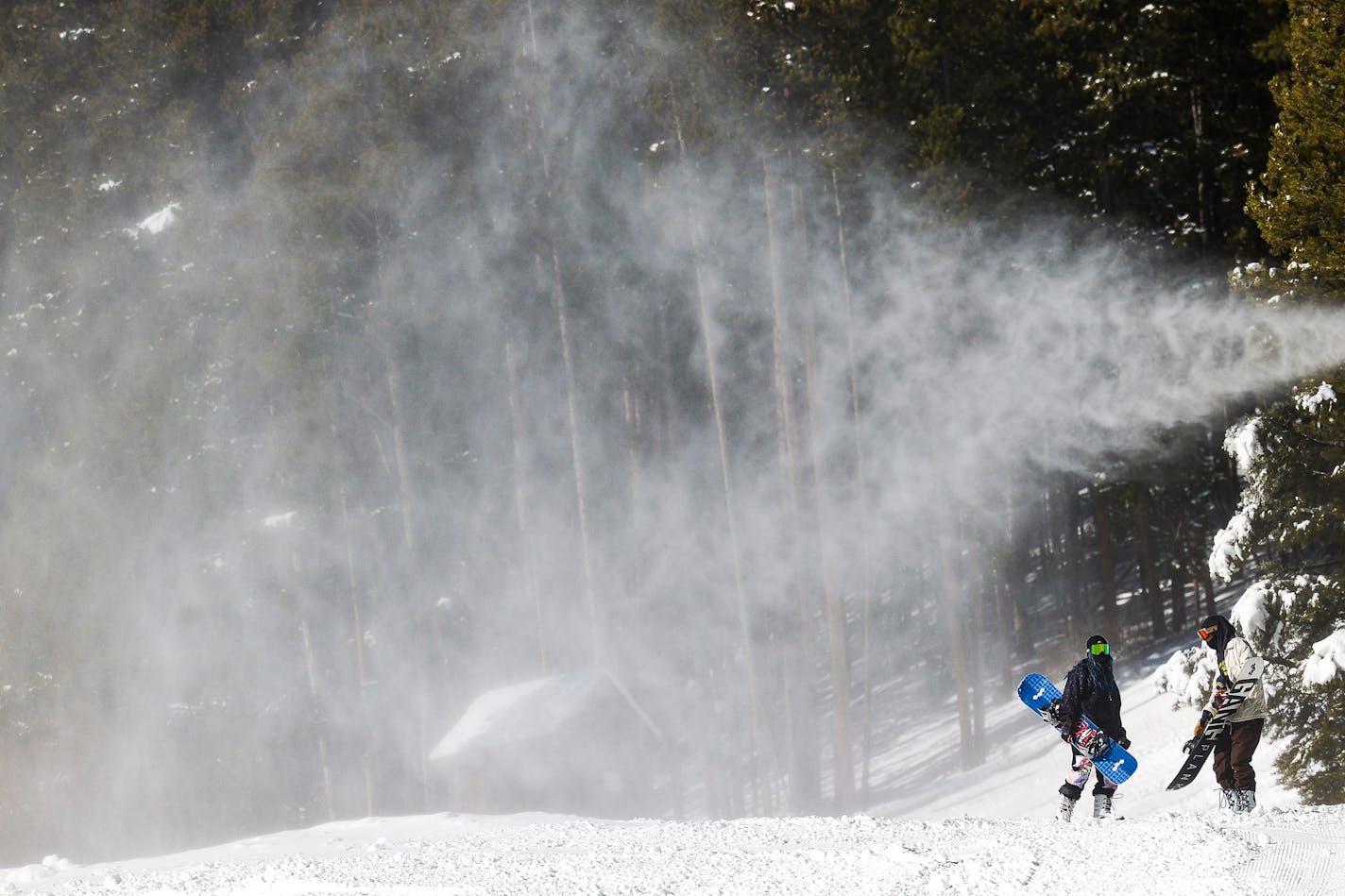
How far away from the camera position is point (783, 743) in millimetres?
26859

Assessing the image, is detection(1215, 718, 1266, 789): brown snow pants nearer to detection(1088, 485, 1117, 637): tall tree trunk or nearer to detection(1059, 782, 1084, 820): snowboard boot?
detection(1059, 782, 1084, 820): snowboard boot

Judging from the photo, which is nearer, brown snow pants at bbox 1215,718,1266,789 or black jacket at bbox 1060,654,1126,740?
brown snow pants at bbox 1215,718,1266,789

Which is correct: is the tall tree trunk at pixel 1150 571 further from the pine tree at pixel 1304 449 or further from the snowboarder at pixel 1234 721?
the snowboarder at pixel 1234 721

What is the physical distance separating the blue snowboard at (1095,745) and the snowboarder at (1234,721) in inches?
19.7

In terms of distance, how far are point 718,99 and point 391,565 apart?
504 inches

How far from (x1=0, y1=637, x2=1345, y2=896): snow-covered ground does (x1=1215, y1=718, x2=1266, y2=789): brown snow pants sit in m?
0.36

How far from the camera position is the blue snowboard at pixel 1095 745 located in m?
9.84

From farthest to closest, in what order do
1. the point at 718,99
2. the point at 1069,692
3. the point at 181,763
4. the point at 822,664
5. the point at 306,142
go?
the point at 822,664, the point at 181,763, the point at 306,142, the point at 718,99, the point at 1069,692

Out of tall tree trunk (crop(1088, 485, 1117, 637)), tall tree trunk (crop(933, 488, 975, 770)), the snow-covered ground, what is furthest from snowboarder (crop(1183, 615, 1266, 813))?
tall tree trunk (crop(1088, 485, 1117, 637))

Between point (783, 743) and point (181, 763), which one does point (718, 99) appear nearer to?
point (783, 743)

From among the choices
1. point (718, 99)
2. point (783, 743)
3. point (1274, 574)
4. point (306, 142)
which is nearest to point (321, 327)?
point (306, 142)

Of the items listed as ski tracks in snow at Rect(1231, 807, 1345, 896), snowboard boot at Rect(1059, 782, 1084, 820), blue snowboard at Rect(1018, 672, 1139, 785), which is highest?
blue snowboard at Rect(1018, 672, 1139, 785)

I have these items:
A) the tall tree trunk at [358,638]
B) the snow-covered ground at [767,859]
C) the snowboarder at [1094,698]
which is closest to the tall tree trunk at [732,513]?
the tall tree trunk at [358,638]

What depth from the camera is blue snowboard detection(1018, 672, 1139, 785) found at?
9.84m
